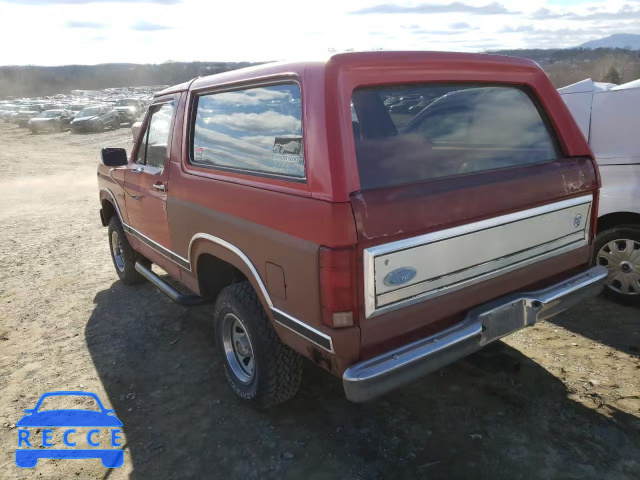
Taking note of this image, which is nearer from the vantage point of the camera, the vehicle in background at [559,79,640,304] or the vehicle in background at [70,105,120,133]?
the vehicle in background at [559,79,640,304]

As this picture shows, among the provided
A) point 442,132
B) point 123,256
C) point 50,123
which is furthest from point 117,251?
point 50,123

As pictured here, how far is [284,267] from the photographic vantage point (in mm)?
2480

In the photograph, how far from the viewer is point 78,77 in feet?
399

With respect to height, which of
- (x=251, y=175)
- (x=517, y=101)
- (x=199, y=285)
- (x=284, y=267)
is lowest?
(x=199, y=285)

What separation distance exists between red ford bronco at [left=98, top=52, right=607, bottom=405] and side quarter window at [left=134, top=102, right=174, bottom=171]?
0.86 feet

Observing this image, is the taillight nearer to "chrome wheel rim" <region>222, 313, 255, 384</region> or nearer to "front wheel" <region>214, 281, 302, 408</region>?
"front wheel" <region>214, 281, 302, 408</region>

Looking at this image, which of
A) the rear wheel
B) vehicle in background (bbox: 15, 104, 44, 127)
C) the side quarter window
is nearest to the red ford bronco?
the side quarter window

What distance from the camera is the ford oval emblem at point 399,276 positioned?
7.55 feet

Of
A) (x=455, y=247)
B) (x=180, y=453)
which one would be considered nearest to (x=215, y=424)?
(x=180, y=453)

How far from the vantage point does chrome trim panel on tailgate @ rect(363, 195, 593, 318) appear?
90.1 inches

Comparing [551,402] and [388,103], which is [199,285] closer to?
[388,103]

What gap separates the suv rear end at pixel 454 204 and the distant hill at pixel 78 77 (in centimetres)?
10212

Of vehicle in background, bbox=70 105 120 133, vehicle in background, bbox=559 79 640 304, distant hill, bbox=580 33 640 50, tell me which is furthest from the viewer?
distant hill, bbox=580 33 640 50

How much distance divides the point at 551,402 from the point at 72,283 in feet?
16.3
